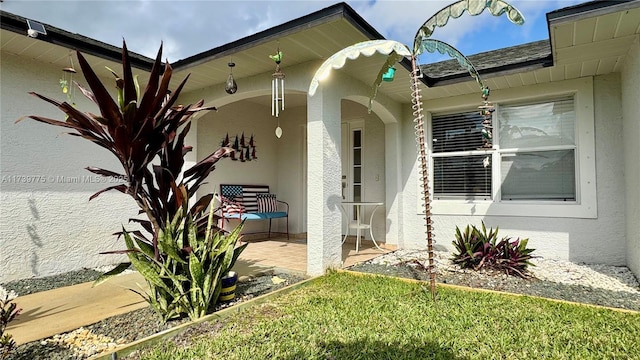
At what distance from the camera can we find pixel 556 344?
2.72 m

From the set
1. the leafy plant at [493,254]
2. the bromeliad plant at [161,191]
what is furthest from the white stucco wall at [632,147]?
the bromeliad plant at [161,191]

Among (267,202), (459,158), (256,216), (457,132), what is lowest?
(256,216)

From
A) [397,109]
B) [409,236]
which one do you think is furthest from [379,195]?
[397,109]

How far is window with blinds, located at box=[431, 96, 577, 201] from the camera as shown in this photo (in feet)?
19.0

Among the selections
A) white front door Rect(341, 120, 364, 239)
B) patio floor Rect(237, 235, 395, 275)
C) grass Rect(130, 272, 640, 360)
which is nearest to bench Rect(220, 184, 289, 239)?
patio floor Rect(237, 235, 395, 275)

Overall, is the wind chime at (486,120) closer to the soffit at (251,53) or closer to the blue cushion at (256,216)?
the soffit at (251,53)

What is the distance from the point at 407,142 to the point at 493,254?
2.93m

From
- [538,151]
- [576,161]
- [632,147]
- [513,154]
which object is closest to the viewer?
[632,147]

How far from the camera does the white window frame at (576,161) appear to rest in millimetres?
5441

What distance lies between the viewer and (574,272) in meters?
4.93

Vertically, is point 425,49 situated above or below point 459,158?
above

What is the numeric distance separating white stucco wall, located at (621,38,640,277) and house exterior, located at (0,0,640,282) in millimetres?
32

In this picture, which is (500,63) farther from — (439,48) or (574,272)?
(574,272)

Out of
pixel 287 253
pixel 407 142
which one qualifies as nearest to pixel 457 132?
pixel 407 142
